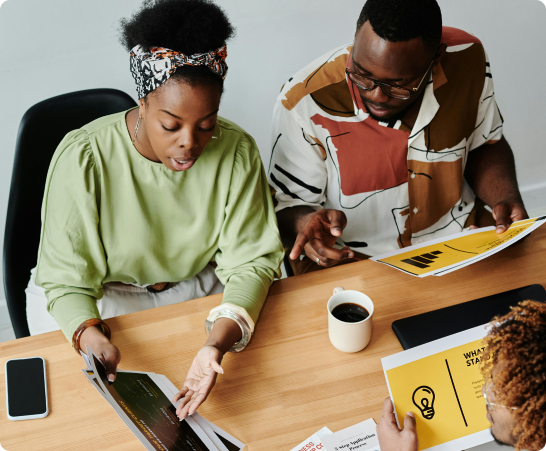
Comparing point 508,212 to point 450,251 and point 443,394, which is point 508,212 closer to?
point 450,251

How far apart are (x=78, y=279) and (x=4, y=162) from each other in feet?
3.67

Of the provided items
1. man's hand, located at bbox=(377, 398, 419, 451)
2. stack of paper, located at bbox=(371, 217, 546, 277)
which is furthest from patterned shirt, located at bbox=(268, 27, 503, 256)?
man's hand, located at bbox=(377, 398, 419, 451)

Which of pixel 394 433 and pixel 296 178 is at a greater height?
pixel 296 178

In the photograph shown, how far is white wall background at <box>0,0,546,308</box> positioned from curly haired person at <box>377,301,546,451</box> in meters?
1.54

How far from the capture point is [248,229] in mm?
1305

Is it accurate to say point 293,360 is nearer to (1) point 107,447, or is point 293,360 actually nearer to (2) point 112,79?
(1) point 107,447

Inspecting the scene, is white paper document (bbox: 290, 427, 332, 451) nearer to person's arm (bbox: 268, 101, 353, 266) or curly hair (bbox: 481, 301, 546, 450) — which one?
curly hair (bbox: 481, 301, 546, 450)

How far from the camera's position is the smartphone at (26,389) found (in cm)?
98

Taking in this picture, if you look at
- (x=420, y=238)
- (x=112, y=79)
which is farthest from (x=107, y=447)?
(x=112, y=79)

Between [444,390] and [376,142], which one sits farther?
[376,142]

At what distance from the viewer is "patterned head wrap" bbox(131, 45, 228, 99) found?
3.42 feet

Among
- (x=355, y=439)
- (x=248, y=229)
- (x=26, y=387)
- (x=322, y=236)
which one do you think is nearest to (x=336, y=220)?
(x=322, y=236)

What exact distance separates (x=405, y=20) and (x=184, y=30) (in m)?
0.53

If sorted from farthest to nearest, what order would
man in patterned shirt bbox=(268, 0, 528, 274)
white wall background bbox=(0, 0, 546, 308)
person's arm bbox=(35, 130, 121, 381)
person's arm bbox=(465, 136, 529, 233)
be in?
1. white wall background bbox=(0, 0, 546, 308)
2. person's arm bbox=(465, 136, 529, 233)
3. man in patterned shirt bbox=(268, 0, 528, 274)
4. person's arm bbox=(35, 130, 121, 381)
